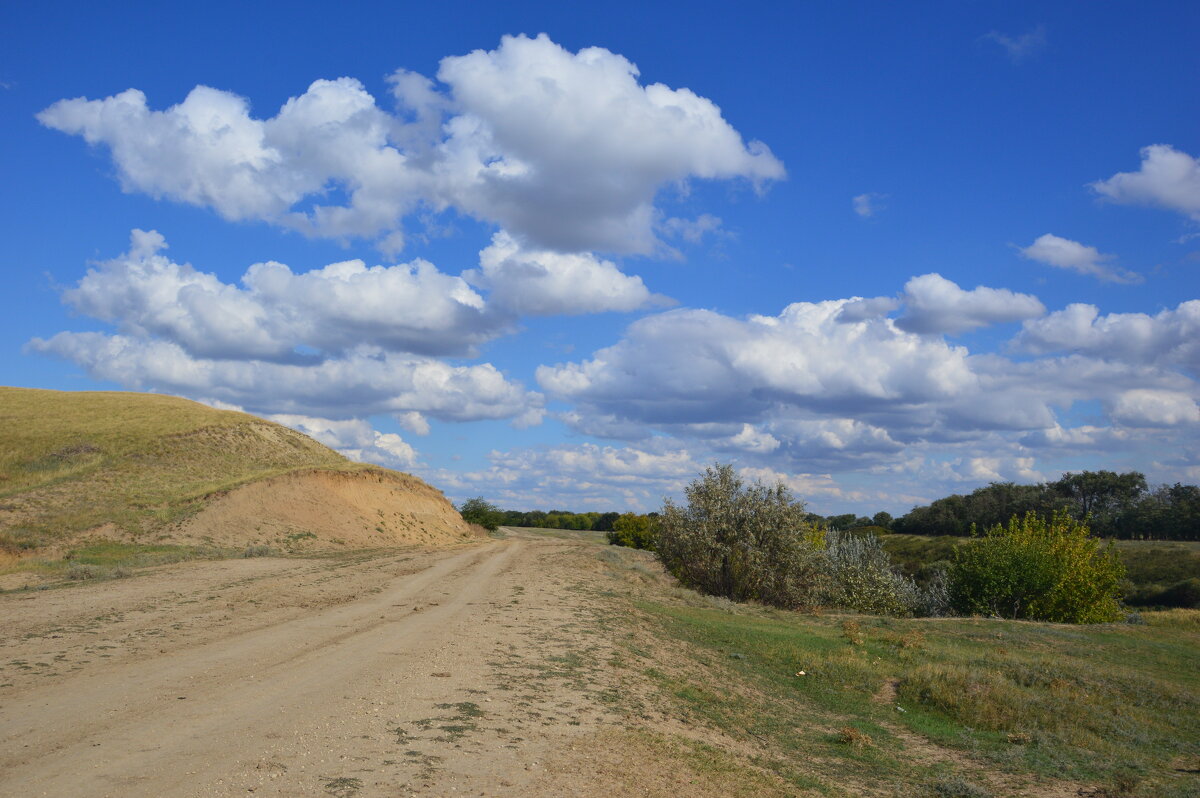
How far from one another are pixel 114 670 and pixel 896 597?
1639 inches

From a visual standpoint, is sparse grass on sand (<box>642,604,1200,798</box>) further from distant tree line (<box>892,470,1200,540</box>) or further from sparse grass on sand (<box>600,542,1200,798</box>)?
distant tree line (<box>892,470,1200,540</box>)

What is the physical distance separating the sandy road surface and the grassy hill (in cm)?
2098

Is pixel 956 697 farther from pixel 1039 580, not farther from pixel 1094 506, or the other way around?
pixel 1094 506

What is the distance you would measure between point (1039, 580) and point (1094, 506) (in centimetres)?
9215

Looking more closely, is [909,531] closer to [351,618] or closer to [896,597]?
[896,597]

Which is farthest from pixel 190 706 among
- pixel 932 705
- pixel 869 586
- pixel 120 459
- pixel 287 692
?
pixel 120 459

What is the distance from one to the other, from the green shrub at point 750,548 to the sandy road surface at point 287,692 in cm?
1488

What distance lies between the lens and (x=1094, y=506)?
117m

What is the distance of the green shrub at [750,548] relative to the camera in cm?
3544

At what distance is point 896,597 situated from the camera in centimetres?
4434

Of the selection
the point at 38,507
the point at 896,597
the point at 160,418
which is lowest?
the point at 896,597

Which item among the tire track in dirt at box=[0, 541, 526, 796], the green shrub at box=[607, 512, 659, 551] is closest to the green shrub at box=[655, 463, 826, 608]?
the tire track in dirt at box=[0, 541, 526, 796]

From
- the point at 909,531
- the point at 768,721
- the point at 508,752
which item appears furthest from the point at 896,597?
the point at 909,531

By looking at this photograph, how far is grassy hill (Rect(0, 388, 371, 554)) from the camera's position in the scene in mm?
39250
